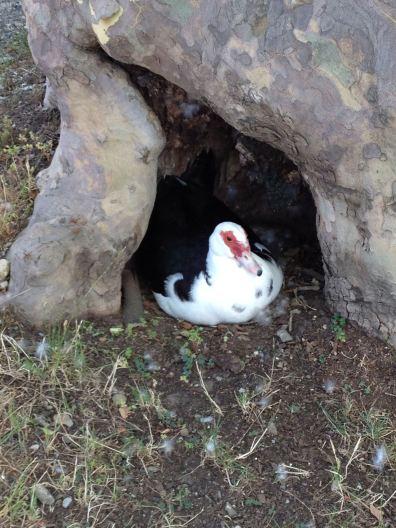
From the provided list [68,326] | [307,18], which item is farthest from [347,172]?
[68,326]

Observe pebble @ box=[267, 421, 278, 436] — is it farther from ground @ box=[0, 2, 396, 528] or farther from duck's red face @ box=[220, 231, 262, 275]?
duck's red face @ box=[220, 231, 262, 275]

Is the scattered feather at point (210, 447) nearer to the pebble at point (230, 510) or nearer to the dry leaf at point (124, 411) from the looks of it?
the pebble at point (230, 510)

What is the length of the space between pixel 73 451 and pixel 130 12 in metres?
1.48

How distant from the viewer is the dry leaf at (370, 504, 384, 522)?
7.24 feet

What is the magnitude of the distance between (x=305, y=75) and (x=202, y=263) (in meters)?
1.14

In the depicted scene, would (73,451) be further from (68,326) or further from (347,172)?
(347,172)

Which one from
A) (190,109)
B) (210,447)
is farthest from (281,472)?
(190,109)

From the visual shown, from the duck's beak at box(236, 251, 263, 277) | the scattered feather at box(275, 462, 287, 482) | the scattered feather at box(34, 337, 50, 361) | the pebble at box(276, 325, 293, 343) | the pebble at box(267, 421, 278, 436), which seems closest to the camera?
the scattered feather at box(275, 462, 287, 482)

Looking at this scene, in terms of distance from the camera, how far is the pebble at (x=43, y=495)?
2.20 metres

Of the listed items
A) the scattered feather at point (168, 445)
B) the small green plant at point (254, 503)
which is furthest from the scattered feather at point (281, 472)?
the scattered feather at point (168, 445)

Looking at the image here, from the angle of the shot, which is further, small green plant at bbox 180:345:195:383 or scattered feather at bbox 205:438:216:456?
small green plant at bbox 180:345:195:383

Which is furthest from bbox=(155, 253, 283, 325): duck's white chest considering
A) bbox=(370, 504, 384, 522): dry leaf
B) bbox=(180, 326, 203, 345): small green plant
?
bbox=(370, 504, 384, 522): dry leaf

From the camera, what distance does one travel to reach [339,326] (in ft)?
9.25

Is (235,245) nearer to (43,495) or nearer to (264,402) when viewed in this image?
(264,402)
